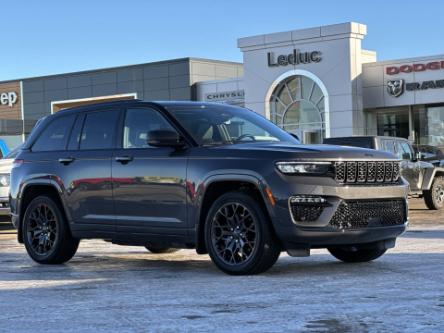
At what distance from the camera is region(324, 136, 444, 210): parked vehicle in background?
17281 mm

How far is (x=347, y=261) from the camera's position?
8.59m

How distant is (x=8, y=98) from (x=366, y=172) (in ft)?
165

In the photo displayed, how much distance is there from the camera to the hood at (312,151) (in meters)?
7.25

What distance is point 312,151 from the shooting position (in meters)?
7.29

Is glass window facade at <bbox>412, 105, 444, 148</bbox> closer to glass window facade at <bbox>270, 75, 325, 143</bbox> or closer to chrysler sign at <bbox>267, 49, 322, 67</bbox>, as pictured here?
glass window facade at <bbox>270, 75, 325, 143</bbox>

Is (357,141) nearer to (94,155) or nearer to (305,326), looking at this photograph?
(94,155)

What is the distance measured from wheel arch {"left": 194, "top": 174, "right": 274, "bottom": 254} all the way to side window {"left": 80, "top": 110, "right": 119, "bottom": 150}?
152 centimetres

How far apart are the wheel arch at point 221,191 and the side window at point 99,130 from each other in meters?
1.52

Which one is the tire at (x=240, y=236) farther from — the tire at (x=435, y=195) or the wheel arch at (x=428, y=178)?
the tire at (x=435, y=195)

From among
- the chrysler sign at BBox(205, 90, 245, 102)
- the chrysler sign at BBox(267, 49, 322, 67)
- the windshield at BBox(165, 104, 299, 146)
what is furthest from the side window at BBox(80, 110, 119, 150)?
the chrysler sign at BBox(205, 90, 245, 102)

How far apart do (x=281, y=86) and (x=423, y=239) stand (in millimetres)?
27028

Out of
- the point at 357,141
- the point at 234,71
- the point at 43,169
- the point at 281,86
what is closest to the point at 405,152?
the point at 357,141

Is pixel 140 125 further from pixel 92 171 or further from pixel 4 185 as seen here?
pixel 4 185

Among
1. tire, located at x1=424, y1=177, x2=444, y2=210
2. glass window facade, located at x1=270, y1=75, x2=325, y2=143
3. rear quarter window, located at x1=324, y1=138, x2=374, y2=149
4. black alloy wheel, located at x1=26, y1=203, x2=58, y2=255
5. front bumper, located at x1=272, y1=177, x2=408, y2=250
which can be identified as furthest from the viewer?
glass window facade, located at x1=270, y1=75, x2=325, y2=143
